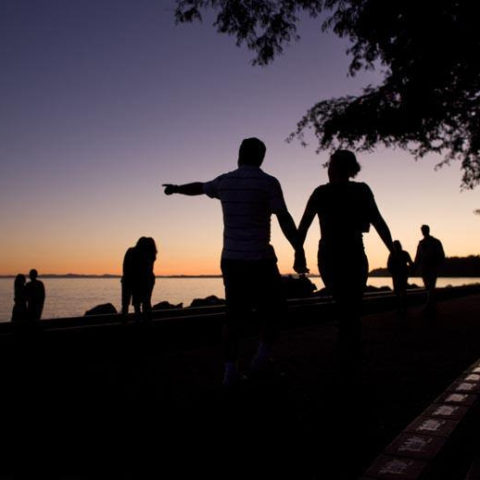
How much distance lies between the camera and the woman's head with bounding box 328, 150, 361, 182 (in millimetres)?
4500

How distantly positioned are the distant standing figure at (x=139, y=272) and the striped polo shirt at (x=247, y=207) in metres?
5.21

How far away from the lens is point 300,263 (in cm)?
448

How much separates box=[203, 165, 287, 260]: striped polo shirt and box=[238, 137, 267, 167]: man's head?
8 cm

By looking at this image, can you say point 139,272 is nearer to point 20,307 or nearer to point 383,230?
point 20,307

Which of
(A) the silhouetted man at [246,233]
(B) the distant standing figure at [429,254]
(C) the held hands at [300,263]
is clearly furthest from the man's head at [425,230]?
(A) the silhouetted man at [246,233]

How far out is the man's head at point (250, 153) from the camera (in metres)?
4.35

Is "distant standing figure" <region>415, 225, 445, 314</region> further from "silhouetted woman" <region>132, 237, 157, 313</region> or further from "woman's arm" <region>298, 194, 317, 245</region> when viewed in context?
"woman's arm" <region>298, 194, 317, 245</region>

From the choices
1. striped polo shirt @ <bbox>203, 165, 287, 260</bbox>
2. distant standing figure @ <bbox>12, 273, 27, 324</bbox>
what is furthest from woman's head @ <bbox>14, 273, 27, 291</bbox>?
striped polo shirt @ <bbox>203, 165, 287, 260</bbox>

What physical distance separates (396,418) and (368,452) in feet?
2.82

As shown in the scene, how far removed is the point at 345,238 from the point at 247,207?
898 millimetres

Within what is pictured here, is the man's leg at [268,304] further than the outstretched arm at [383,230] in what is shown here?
No

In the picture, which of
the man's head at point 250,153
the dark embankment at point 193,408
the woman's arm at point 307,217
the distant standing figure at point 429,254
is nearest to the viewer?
the dark embankment at point 193,408

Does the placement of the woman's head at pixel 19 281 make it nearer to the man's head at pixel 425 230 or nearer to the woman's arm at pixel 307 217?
the woman's arm at pixel 307 217

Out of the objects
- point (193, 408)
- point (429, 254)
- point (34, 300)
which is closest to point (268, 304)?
point (193, 408)
